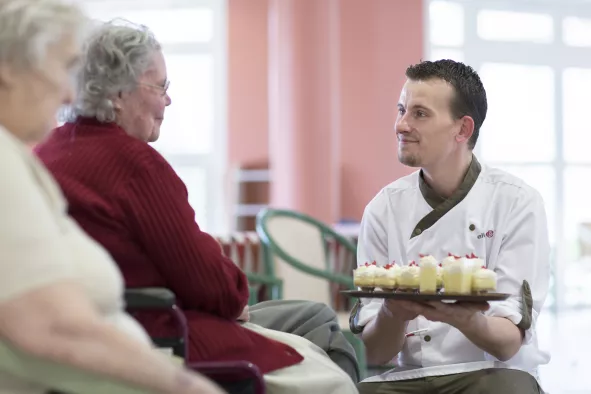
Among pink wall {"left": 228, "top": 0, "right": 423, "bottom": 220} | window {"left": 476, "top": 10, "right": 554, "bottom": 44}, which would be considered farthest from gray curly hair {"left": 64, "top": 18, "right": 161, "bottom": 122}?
window {"left": 476, "top": 10, "right": 554, "bottom": 44}

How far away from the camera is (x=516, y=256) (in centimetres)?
219

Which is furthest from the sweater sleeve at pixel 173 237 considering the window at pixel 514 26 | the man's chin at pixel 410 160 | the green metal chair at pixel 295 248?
the window at pixel 514 26

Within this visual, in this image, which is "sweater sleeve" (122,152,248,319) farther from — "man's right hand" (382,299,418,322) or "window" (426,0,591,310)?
"window" (426,0,591,310)

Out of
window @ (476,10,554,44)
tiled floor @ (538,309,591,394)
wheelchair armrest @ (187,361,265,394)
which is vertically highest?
window @ (476,10,554,44)

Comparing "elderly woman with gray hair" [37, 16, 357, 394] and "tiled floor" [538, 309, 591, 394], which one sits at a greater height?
"elderly woman with gray hair" [37, 16, 357, 394]

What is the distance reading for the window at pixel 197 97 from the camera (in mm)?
10180

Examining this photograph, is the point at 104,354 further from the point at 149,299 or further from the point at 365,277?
the point at 365,277

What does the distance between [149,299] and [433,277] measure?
0.65 metres

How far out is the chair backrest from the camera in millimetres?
3988

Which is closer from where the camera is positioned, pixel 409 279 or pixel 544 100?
pixel 409 279

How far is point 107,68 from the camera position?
189 cm

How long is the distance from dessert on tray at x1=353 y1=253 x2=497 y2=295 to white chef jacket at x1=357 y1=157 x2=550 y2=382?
211 millimetres

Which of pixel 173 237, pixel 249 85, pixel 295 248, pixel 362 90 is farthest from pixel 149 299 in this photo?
pixel 249 85

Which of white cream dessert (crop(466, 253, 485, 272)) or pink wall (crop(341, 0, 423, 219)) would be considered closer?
white cream dessert (crop(466, 253, 485, 272))
